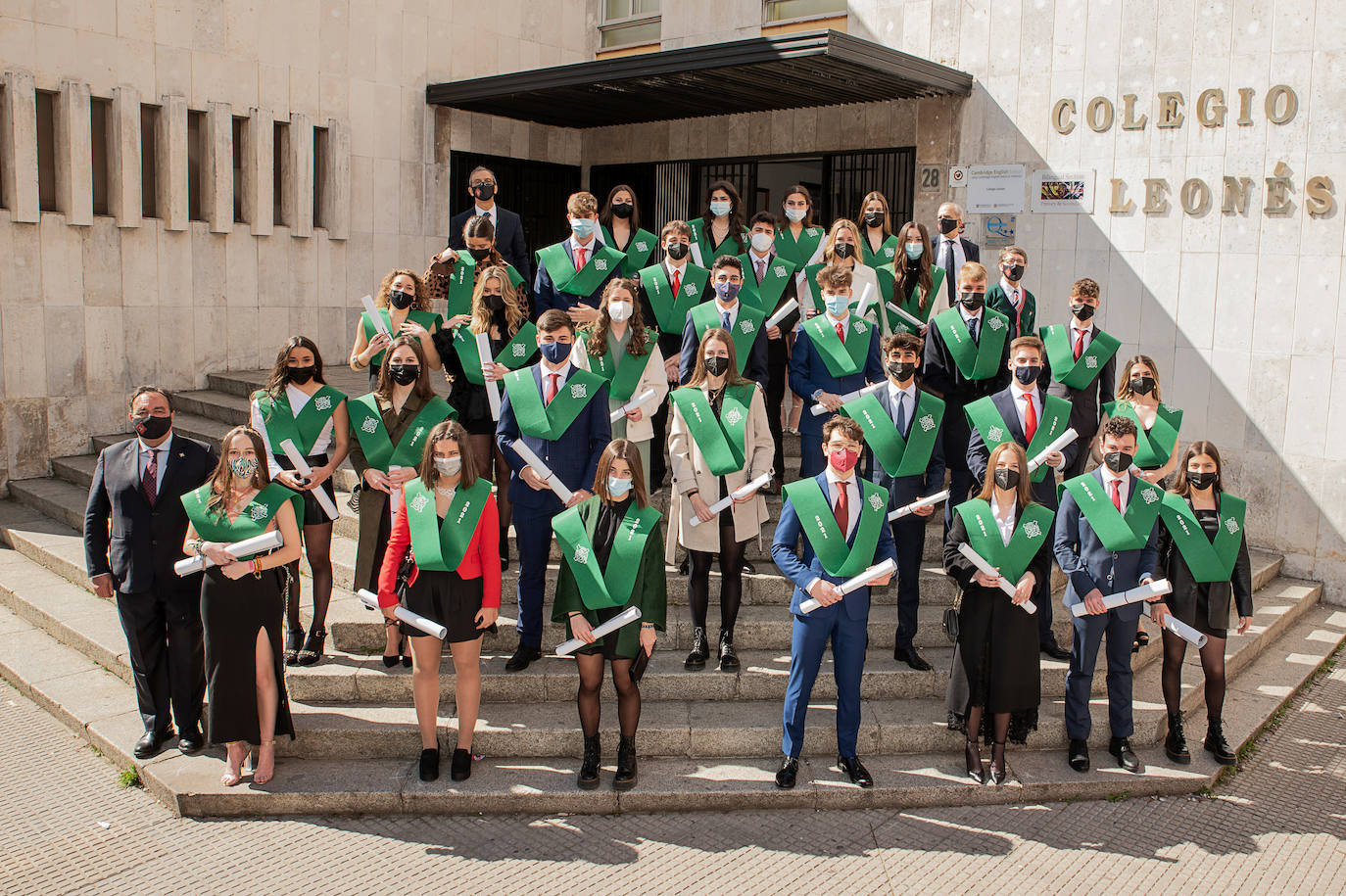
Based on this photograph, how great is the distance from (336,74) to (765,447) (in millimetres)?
9021

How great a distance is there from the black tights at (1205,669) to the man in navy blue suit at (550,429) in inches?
146

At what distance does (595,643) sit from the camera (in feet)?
19.7

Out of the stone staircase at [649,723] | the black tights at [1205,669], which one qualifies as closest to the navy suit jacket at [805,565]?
the stone staircase at [649,723]

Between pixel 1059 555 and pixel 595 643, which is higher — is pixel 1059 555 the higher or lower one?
the higher one

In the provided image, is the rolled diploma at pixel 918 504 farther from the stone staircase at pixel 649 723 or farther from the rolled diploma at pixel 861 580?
the stone staircase at pixel 649 723

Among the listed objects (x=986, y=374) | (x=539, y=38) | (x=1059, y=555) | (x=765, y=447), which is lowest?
(x=1059, y=555)

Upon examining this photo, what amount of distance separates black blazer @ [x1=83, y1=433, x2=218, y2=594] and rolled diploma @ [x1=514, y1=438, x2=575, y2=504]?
75.2 inches

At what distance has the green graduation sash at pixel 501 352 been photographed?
7453 mm

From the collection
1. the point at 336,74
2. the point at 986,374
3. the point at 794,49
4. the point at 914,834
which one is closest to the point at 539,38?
the point at 336,74

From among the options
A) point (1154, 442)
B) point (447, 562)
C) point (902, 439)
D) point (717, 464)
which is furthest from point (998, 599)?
point (447, 562)

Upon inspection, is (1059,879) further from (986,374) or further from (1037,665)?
(986,374)

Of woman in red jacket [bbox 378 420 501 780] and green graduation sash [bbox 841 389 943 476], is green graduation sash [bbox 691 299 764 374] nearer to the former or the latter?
green graduation sash [bbox 841 389 943 476]

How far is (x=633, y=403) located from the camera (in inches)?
288

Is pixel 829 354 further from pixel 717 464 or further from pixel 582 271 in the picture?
pixel 582 271
